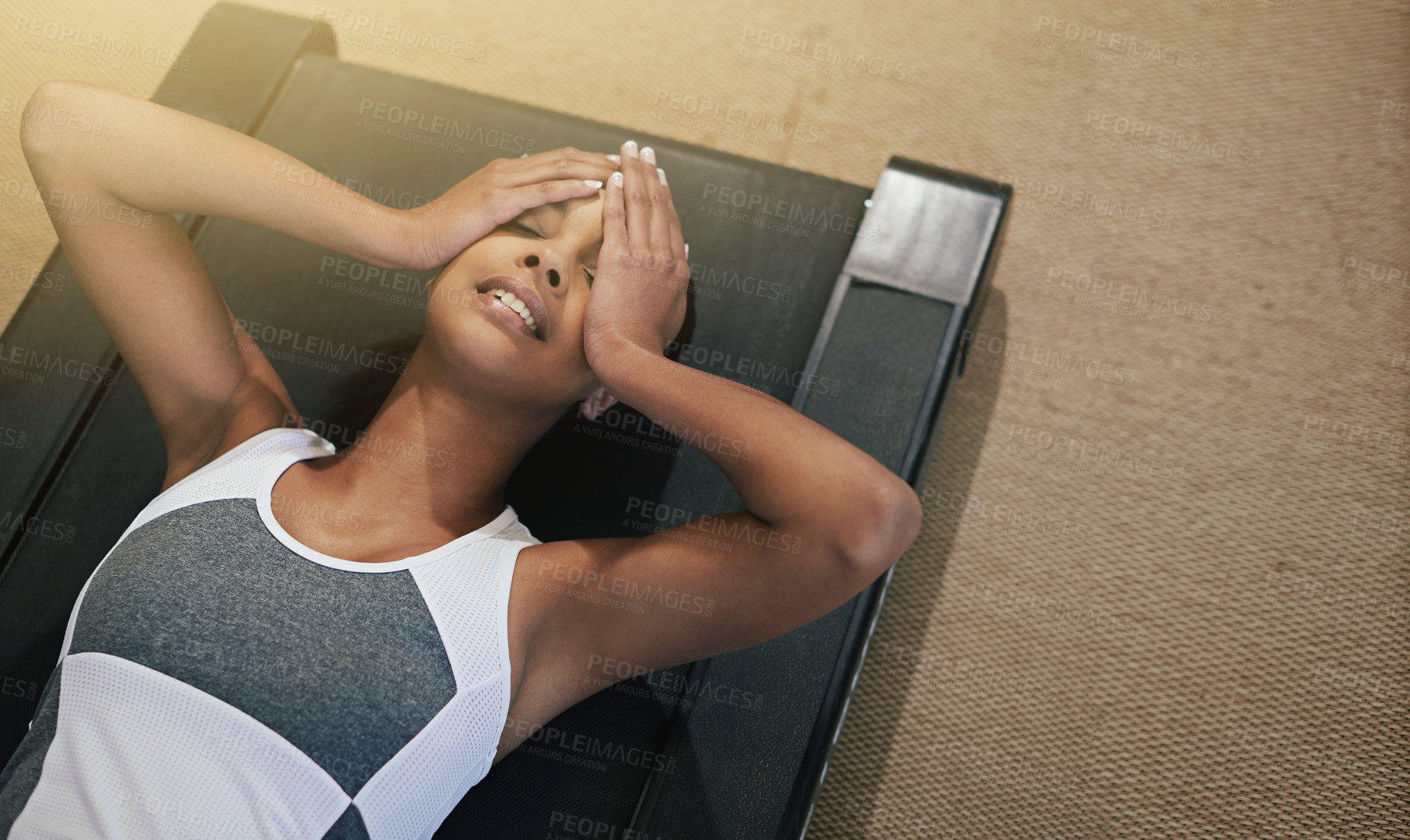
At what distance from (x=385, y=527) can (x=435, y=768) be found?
340 mm

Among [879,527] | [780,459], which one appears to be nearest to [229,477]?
[780,459]

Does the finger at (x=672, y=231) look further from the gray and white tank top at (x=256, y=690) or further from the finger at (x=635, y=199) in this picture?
the gray and white tank top at (x=256, y=690)

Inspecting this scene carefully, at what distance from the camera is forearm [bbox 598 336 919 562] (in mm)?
972

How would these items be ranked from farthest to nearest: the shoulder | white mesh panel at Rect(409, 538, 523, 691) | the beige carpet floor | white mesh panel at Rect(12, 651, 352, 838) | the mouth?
the beige carpet floor
the shoulder
the mouth
white mesh panel at Rect(409, 538, 523, 691)
white mesh panel at Rect(12, 651, 352, 838)

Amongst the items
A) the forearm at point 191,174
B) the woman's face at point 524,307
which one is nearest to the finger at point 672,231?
the woman's face at point 524,307

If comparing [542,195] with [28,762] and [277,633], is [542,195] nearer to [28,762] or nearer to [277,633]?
[277,633]

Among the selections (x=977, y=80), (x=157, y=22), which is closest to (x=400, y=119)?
(x=157, y=22)

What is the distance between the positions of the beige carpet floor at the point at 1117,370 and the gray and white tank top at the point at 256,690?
0.88 metres

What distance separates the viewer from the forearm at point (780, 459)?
97 cm

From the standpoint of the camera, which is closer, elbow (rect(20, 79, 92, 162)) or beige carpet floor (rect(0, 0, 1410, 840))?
elbow (rect(20, 79, 92, 162))

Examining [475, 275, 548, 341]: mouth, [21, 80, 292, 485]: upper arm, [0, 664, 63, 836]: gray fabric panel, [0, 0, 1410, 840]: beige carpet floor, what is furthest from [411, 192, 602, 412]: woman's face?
[0, 0, 1410, 840]: beige carpet floor

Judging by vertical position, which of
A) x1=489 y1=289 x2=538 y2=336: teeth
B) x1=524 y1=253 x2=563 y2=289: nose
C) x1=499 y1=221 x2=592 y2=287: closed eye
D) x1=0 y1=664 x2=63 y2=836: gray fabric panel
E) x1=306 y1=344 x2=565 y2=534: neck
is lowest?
x1=0 y1=664 x2=63 y2=836: gray fabric panel

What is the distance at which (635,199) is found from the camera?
4.09 feet

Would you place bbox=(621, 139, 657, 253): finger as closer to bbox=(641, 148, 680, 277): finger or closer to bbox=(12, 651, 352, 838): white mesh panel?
bbox=(641, 148, 680, 277): finger
